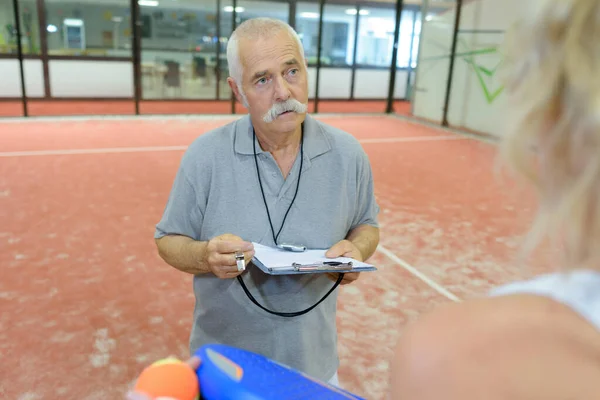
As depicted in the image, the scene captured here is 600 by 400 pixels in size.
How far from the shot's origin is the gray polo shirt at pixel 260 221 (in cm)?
180

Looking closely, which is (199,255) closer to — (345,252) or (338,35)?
(345,252)

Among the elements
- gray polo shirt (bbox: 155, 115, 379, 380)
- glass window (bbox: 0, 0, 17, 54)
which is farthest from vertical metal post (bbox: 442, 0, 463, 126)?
gray polo shirt (bbox: 155, 115, 379, 380)

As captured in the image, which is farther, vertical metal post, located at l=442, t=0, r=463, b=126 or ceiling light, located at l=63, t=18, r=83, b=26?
ceiling light, located at l=63, t=18, r=83, b=26

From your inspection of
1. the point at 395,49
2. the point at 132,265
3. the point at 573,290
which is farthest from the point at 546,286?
the point at 395,49

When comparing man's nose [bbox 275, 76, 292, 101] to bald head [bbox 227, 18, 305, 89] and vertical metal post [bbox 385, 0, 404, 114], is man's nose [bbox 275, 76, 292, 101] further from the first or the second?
vertical metal post [bbox 385, 0, 404, 114]

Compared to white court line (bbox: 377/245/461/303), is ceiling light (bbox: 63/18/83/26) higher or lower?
higher

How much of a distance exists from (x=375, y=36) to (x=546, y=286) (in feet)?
54.3

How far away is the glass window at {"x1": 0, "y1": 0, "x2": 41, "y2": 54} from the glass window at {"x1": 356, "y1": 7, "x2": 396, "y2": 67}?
867 centimetres

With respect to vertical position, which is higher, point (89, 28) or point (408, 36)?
point (408, 36)

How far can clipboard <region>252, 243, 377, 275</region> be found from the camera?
61.2 inches

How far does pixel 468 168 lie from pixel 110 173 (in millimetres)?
4709

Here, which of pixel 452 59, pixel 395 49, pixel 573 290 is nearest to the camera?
pixel 573 290

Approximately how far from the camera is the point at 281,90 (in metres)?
1.87

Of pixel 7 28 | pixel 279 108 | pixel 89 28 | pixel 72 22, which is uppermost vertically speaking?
pixel 72 22
